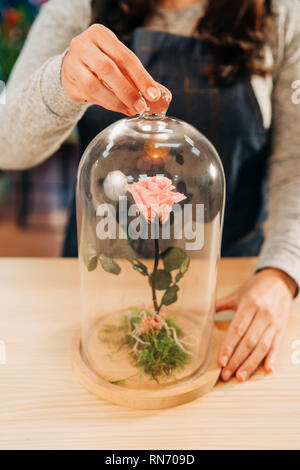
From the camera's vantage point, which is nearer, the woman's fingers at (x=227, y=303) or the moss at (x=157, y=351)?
the moss at (x=157, y=351)

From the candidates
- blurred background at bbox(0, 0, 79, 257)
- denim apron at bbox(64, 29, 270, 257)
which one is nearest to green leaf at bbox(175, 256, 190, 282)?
denim apron at bbox(64, 29, 270, 257)

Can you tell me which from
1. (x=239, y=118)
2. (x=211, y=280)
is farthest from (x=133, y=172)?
(x=239, y=118)

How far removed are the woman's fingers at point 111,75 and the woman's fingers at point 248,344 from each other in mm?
350

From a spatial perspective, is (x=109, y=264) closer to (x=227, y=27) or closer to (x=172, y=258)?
(x=172, y=258)

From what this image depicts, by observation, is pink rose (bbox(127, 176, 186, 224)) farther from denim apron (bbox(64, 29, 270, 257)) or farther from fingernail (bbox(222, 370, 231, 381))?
denim apron (bbox(64, 29, 270, 257))

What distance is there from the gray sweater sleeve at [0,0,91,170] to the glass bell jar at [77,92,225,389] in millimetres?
107

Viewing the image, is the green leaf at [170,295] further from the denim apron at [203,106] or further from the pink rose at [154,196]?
the denim apron at [203,106]

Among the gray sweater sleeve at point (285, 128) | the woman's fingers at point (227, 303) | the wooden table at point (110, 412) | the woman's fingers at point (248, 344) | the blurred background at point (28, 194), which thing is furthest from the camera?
the blurred background at point (28, 194)

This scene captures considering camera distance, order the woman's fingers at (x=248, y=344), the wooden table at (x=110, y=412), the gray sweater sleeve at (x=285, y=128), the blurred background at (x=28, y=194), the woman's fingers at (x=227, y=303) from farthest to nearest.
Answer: the blurred background at (x=28, y=194), the gray sweater sleeve at (x=285, y=128), the woman's fingers at (x=227, y=303), the woman's fingers at (x=248, y=344), the wooden table at (x=110, y=412)

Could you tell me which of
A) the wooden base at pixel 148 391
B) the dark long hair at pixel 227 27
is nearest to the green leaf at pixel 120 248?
the wooden base at pixel 148 391

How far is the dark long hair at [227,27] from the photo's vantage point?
886 mm

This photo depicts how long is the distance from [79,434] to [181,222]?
0.29 meters

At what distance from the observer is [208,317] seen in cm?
66

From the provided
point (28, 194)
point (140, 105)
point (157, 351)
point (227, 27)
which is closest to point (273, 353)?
point (157, 351)
